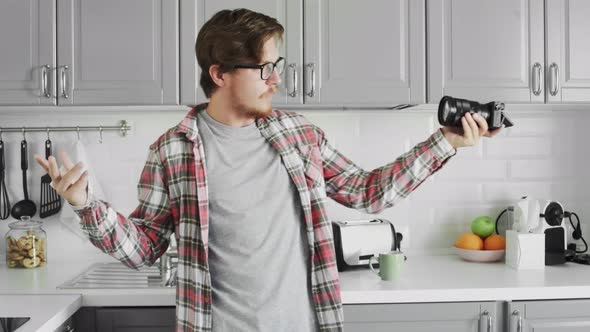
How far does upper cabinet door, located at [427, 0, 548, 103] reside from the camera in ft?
8.13

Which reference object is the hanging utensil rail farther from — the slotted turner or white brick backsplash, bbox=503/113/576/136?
white brick backsplash, bbox=503/113/576/136

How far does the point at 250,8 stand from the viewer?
2.43 meters

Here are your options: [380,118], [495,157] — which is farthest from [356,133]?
[495,157]

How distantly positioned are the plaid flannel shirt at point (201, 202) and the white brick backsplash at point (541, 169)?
48.8 inches

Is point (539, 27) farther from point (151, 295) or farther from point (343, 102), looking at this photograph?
point (151, 295)

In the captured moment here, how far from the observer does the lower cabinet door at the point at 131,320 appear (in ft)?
6.98

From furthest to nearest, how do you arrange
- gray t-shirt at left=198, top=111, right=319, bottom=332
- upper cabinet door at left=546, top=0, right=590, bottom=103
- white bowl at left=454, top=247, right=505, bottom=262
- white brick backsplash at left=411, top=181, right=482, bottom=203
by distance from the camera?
white brick backsplash at left=411, top=181, right=482, bottom=203
white bowl at left=454, top=247, right=505, bottom=262
upper cabinet door at left=546, top=0, right=590, bottom=103
gray t-shirt at left=198, top=111, right=319, bottom=332

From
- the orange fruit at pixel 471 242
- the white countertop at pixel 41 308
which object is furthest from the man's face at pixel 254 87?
the orange fruit at pixel 471 242

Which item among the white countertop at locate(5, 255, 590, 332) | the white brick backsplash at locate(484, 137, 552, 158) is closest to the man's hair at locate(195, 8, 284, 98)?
the white countertop at locate(5, 255, 590, 332)

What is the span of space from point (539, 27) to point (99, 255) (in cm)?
192

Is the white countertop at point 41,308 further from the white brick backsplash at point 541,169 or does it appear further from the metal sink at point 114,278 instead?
the white brick backsplash at point 541,169

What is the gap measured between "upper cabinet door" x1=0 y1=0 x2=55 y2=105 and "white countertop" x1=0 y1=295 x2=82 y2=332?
72 cm

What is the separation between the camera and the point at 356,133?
9.28ft

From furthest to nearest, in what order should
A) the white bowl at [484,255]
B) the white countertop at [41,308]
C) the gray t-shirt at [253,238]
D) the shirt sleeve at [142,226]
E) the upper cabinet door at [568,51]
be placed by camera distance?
1. the white bowl at [484,255]
2. the upper cabinet door at [568,51]
3. the white countertop at [41,308]
4. the gray t-shirt at [253,238]
5. the shirt sleeve at [142,226]
